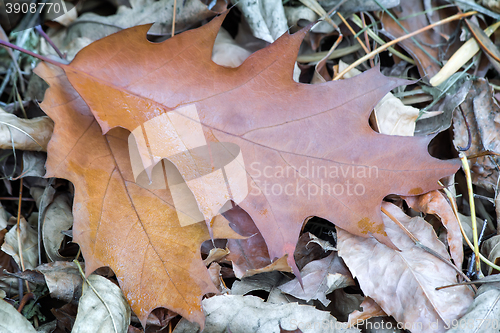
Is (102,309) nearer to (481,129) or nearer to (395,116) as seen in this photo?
(395,116)

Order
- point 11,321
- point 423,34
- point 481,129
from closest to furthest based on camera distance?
point 11,321 → point 481,129 → point 423,34

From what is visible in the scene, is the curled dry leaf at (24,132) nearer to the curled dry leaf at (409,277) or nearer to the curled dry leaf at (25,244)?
the curled dry leaf at (25,244)

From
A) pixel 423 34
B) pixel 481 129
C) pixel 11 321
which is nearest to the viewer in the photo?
pixel 11 321

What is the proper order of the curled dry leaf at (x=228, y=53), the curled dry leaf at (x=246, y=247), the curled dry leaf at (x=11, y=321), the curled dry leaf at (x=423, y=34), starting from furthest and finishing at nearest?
the curled dry leaf at (x=423, y=34), the curled dry leaf at (x=228, y=53), the curled dry leaf at (x=246, y=247), the curled dry leaf at (x=11, y=321)

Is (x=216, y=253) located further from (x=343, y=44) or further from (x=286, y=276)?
(x=343, y=44)

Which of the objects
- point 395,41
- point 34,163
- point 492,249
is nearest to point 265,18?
point 395,41

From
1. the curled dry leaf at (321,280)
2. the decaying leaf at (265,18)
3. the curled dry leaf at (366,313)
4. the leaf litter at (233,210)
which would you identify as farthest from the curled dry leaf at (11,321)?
the decaying leaf at (265,18)

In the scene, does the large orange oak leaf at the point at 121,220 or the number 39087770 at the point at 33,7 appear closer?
the large orange oak leaf at the point at 121,220
